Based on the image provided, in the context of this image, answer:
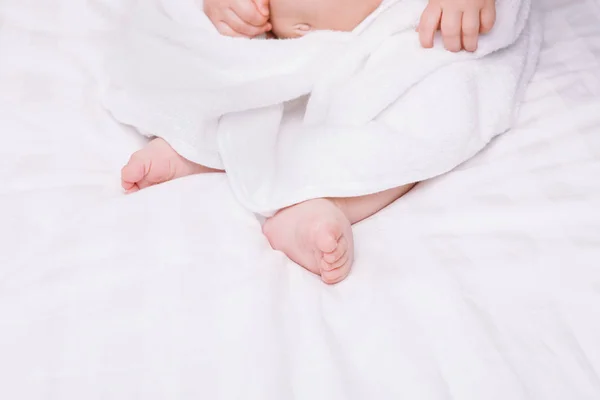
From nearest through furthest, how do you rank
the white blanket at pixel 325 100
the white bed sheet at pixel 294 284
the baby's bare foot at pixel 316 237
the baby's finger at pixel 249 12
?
the white bed sheet at pixel 294 284 → the baby's bare foot at pixel 316 237 → the white blanket at pixel 325 100 → the baby's finger at pixel 249 12

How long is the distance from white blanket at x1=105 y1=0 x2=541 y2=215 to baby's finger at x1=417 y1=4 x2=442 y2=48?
0.01 m

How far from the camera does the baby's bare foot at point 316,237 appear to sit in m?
0.69

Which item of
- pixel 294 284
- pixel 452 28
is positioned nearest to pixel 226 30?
pixel 452 28

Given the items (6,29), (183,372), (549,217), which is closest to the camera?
(183,372)

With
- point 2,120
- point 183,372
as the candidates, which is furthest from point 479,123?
point 2,120

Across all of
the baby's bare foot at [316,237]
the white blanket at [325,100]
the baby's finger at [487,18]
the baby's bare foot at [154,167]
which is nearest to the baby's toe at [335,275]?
the baby's bare foot at [316,237]

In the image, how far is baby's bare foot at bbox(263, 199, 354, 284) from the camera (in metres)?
0.69

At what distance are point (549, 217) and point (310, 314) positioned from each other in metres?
0.28

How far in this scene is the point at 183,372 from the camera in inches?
23.4

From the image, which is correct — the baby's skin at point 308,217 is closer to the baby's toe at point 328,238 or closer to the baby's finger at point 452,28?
the baby's toe at point 328,238

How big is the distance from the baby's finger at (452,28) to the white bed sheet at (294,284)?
5.3 inches

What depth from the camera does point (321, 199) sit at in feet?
2.53

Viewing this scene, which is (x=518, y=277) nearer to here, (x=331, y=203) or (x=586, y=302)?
(x=586, y=302)

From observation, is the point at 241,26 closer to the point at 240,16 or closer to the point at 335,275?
the point at 240,16
